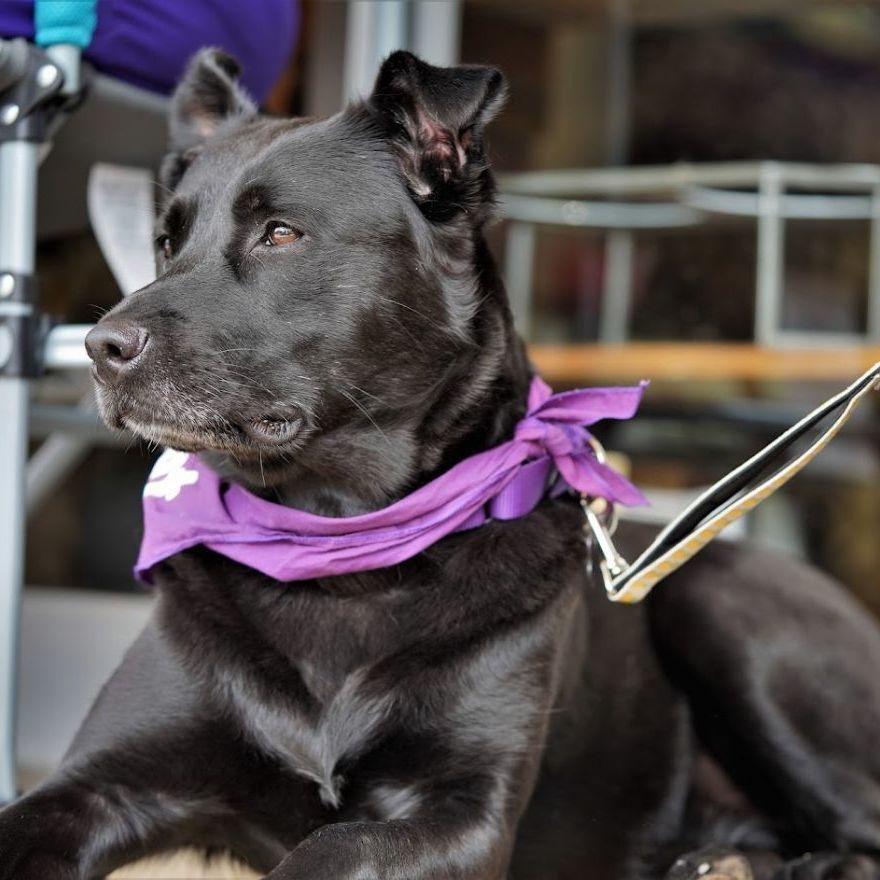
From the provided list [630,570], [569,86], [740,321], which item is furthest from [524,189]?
[630,570]

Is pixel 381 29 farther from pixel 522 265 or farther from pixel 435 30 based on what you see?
pixel 522 265

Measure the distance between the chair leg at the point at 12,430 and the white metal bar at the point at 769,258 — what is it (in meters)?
3.34

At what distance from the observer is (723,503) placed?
1615 millimetres

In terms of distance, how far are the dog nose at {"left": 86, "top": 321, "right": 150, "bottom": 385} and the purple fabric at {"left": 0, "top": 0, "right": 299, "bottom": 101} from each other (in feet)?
2.46

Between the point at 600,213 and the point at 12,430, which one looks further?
the point at 600,213

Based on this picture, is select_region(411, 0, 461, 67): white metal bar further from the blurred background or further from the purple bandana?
the purple bandana

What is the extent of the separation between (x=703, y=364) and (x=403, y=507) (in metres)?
3.05

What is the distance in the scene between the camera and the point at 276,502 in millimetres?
1804

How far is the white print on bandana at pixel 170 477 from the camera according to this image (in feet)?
5.95

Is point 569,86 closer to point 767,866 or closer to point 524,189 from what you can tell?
point 524,189

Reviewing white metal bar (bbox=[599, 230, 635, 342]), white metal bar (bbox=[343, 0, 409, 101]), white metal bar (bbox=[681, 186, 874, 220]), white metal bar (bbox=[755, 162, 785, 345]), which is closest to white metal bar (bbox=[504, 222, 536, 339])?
white metal bar (bbox=[599, 230, 635, 342])

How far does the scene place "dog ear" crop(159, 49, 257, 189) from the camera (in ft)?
6.60

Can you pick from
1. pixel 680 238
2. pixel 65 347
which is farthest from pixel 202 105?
pixel 680 238

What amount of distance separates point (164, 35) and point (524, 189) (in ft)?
9.96
